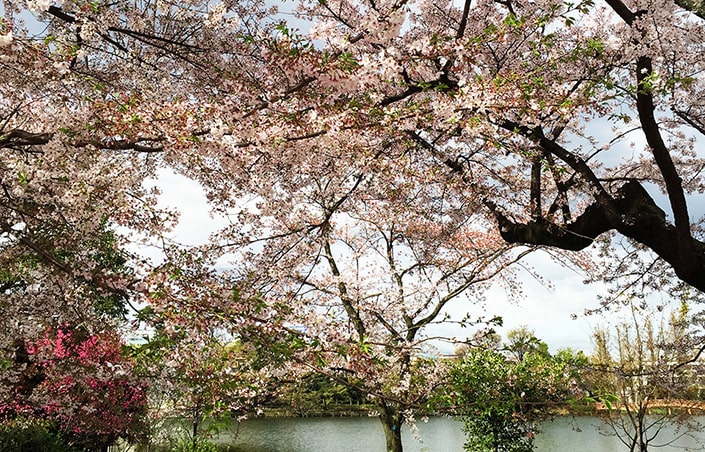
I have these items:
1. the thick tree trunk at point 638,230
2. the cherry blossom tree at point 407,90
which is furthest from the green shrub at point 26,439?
the thick tree trunk at point 638,230

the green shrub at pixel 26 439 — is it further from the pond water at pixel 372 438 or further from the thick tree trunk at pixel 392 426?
the pond water at pixel 372 438

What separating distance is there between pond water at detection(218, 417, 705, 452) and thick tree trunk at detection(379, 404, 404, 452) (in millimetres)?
3390

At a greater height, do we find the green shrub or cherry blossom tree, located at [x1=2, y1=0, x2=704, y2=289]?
cherry blossom tree, located at [x1=2, y1=0, x2=704, y2=289]

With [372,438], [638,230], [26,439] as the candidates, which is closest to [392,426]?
[26,439]

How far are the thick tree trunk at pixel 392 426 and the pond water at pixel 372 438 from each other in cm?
339

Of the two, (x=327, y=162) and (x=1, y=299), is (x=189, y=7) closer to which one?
(x=327, y=162)

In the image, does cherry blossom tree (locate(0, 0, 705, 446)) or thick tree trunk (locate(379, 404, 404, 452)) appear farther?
thick tree trunk (locate(379, 404, 404, 452))

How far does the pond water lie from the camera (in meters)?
15.1

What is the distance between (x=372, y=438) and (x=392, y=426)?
9456mm

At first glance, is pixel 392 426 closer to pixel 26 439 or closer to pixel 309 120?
pixel 26 439

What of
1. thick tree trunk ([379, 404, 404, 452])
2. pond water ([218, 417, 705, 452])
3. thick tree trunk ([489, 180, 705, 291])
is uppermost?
thick tree trunk ([489, 180, 705, 291])

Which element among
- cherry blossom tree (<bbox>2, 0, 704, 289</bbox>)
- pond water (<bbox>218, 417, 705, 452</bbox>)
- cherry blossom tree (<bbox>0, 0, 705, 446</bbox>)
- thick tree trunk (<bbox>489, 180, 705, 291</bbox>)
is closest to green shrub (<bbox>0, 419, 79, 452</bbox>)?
cherry blossom tree (<bbox>0, 0, 705, 446</bbox>)

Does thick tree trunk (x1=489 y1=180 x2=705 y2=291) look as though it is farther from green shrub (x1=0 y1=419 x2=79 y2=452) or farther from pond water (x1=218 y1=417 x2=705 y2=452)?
pond water (x1=218 y1=417 x2=705 y2=452)

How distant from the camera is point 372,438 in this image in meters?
17.9
